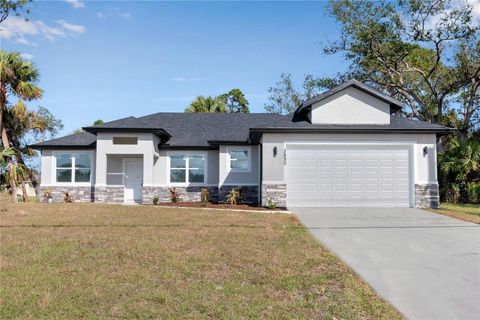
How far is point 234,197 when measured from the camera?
55.5ft

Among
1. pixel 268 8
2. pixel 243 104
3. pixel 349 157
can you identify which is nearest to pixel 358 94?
pixel 349 157

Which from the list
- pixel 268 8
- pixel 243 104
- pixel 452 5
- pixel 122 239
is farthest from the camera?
pixel 243 104

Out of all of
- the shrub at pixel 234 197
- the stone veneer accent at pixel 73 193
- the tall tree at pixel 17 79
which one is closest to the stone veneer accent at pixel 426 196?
the shrub at pixel 234 197

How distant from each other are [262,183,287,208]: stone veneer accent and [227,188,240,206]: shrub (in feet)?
7.31

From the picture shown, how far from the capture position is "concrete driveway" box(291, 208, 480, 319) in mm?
4672

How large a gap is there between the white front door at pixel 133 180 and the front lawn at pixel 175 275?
9.67 metres

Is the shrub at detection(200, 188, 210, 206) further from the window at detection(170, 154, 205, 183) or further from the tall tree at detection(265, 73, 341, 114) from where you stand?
the tall tree at detection(265, 73, 341, 114)

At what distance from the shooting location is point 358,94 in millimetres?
15820

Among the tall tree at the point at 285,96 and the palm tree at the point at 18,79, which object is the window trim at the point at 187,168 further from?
the tall tree at the point at 285,96

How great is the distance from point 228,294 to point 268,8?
Answer: 42.7ft

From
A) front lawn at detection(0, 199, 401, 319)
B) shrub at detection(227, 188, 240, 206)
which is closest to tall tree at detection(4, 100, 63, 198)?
shrub at detection(227, 188, 240, 206)

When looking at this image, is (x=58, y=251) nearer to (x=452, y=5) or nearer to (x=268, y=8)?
(x=268, y=8)

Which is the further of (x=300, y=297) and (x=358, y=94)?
Result: (x=358, y=94)

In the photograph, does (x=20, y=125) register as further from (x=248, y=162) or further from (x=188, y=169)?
(x=248, y=162)
